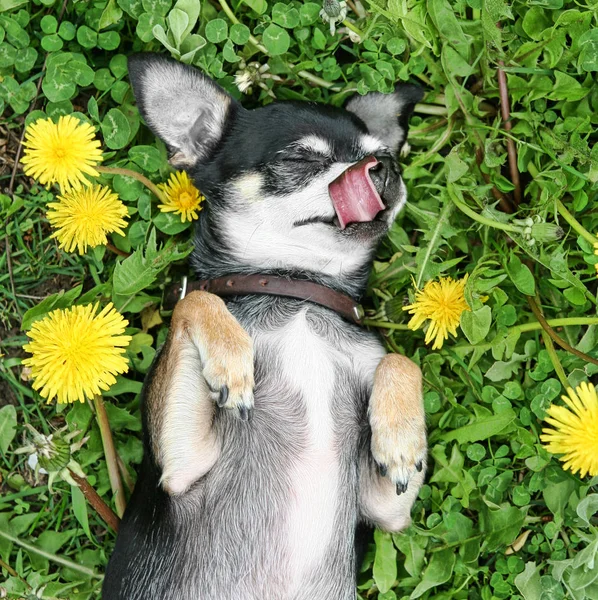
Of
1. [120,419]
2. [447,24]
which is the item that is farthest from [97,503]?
[447,24]

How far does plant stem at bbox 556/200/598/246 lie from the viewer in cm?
428

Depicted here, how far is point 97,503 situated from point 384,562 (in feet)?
5.52

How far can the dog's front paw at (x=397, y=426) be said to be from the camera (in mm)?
3891

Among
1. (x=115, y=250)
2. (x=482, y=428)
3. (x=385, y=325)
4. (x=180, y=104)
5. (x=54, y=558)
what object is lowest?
(x=54, y=558)

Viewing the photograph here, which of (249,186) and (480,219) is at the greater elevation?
(249,186)

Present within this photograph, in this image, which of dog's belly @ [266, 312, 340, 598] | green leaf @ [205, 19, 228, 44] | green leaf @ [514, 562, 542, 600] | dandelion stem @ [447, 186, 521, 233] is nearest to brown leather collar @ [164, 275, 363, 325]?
dog's belly @ [266, 312, 340, 598]

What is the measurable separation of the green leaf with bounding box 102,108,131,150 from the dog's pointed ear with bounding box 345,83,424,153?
1345 millimetres

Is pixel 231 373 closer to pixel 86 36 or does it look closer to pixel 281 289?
pixel 281 289

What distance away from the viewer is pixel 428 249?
4277 mm

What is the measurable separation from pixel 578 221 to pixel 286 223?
5.79 feet

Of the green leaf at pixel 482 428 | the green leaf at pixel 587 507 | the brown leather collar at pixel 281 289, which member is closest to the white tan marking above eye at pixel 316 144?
the brown leather collar at pixel 281 289

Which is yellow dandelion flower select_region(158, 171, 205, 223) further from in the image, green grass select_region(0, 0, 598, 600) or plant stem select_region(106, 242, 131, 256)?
plant stem select_region(106, 242, 131, 256)

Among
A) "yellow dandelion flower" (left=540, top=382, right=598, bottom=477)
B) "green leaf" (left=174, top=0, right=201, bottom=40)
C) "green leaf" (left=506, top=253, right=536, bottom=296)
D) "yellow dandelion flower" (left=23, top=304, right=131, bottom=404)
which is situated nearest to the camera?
"yellow dandelion flower" (left=540, top=382, right=598, bottom=477)

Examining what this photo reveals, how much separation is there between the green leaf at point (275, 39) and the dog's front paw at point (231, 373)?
1812 mm
